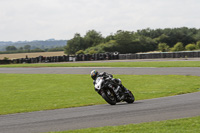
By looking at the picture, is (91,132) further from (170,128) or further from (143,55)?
(143,55)

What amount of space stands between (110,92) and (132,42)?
90610 mm

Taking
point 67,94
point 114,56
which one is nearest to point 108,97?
point 67,94

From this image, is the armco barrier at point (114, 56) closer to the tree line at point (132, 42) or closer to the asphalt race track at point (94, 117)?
the tree line at point (132, 42)

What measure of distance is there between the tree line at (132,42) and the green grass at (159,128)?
78793mm

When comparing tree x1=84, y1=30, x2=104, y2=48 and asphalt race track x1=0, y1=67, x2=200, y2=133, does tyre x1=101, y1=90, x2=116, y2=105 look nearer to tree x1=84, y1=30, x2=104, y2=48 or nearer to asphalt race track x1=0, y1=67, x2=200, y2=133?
asphalt race track x1=0, y1=67, x2=200, y2=133

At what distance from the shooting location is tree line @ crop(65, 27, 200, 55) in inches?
3770

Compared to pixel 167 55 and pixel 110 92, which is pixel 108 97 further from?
pixel 167 55

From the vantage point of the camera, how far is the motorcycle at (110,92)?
43.6ft

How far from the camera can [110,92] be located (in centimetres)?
1372

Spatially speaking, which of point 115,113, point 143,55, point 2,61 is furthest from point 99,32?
point 115,113

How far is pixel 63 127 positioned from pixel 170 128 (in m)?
2.80

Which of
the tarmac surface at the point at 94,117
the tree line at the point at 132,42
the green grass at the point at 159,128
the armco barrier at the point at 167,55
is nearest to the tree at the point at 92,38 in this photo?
the tree line at the point at 132,42

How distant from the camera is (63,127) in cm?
925

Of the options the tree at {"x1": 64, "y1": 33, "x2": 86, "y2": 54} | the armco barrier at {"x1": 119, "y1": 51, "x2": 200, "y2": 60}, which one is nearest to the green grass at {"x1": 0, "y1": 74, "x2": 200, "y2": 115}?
the armco barrier at {"x1": 119, "y1": 51, "x2": 200, "y2": 60}
